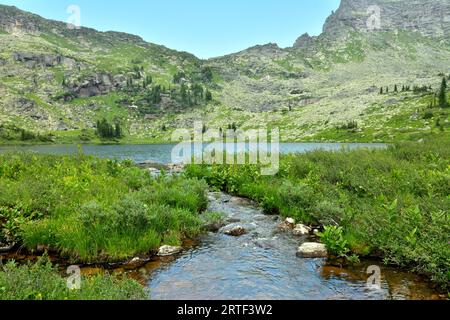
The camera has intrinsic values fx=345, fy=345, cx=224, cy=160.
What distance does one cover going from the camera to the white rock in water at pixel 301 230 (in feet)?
49.5

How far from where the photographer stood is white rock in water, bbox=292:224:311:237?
49.5 ft

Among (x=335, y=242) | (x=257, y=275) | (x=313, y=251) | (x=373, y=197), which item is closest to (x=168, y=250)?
(x=257, y=275)

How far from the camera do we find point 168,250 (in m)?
13.0

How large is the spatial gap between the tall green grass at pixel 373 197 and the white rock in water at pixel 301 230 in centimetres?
73

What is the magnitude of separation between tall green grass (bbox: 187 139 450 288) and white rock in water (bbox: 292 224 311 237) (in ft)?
2.41

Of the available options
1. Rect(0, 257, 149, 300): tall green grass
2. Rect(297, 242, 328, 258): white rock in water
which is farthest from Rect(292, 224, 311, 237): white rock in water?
Rect(0, 257, 149, 300): tall green grass

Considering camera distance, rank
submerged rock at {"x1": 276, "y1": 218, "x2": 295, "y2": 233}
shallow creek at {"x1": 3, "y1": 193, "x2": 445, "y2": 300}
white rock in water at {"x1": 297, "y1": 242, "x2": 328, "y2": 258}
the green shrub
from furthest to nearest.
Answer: submerged rock at {"x1": 276, "y1": 218, "x2": 295, "y2": 233}
white rock in water at {"x1": 297, "y1": 242, "x2": 328, "y2": 258}
the green shrub
shallow creek at {"x1": 3, "y1": 193, "x2": 445, "y2": 300}

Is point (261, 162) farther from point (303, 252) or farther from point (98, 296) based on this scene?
point (98, 296)

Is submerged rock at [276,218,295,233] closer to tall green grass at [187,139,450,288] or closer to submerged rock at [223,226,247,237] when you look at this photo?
tall green grass at [187,139,450,288]

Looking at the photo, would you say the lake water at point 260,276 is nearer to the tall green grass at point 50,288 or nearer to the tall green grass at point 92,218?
the tall green grass at point 92,218

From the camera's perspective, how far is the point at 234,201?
22.4 metres

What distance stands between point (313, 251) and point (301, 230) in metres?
2.69
